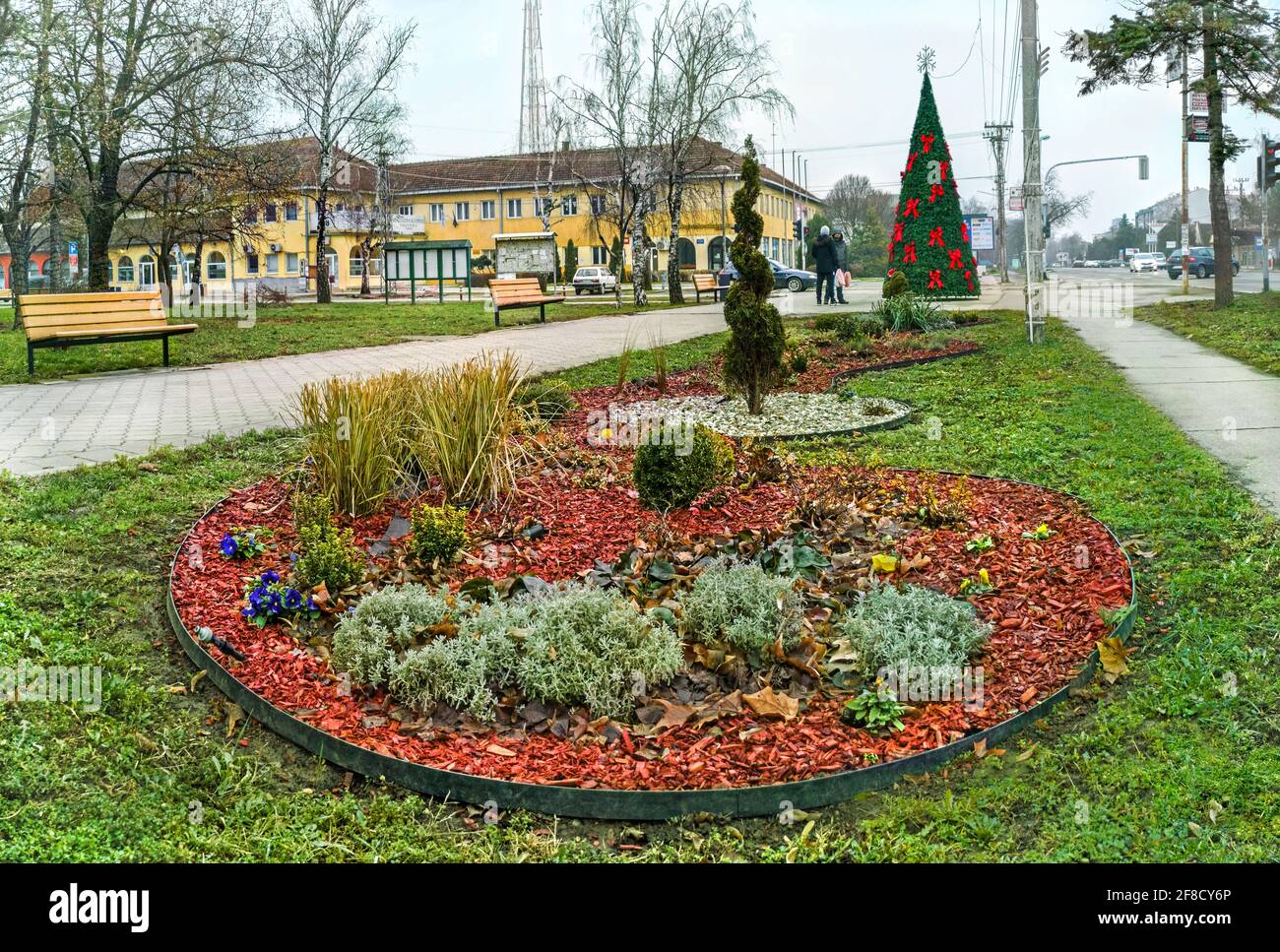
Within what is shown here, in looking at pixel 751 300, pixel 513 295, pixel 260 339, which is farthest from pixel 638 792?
pixel 513 295

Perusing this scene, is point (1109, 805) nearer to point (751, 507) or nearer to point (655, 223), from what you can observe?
point (751, 507)

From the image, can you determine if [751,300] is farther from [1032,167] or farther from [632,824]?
[1032,167]

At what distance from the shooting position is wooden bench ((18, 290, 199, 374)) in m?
12.3

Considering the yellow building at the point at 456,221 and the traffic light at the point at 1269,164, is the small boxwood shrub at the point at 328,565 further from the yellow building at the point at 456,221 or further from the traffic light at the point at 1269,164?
the yellow building at the point at 456,221

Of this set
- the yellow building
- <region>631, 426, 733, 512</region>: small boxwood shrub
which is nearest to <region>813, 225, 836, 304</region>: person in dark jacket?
<region>631, 426, 733, 512</region>: small boxwood shrub

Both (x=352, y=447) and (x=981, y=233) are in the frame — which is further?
(x=981, y=233)

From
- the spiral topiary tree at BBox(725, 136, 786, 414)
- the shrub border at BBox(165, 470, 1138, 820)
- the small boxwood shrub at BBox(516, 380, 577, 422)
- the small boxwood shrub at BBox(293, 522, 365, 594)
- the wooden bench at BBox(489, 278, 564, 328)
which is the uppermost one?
the wooden bench at BBox(489, 278, 564, 328)

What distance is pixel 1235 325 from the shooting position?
57.5 feet

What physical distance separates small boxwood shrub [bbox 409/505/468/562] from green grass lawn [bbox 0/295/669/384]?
8.74 meters

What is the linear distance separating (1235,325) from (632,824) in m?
17.2

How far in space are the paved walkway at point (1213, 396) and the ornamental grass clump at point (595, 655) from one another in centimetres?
387

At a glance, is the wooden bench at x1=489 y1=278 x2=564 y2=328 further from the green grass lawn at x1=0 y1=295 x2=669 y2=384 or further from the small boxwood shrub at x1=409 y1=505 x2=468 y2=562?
the small boxwood shrub at x1=409 y1=505 x2=468 y2=562

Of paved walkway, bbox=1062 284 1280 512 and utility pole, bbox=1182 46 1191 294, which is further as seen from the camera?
utility pole, bbox=1182 46 1191 294
